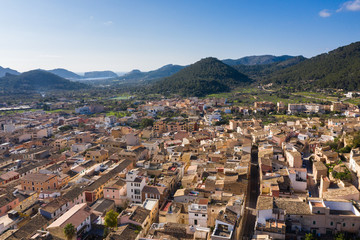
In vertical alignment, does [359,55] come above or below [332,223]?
above

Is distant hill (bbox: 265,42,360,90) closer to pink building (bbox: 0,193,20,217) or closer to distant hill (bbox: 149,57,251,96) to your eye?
distant hill (bbox: 149,57,251,96)

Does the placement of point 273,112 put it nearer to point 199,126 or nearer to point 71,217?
point 199,126


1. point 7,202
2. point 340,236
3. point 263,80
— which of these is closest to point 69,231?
point 7,202

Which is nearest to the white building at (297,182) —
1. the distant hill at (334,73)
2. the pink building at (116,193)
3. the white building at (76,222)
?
the pink building at (116,193)

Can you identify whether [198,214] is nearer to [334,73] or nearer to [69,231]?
[69,231]

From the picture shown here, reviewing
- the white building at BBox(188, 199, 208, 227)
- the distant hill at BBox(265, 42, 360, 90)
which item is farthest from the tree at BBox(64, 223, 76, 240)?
the distant hill at BBox(265, 42, 360, 90)

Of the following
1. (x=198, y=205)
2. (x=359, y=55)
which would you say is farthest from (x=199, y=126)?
(x=359, y=55)

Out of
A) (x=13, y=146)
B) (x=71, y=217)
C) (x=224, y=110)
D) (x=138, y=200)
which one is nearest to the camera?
(x=71, y=217)

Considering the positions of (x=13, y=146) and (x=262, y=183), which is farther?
(x=13, y=146)
